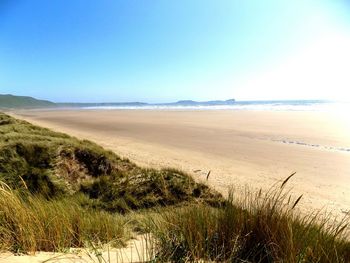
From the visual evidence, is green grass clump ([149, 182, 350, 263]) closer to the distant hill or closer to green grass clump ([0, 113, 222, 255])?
green grass clump ([0, 113, 222, 255])

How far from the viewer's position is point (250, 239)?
3.60m

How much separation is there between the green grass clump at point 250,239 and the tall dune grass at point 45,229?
1.00 metres

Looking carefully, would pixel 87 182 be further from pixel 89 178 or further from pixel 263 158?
pixel 263 158

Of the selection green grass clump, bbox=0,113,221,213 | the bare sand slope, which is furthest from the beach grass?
the bare sand slope

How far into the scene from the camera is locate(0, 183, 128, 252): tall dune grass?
383 centimetres

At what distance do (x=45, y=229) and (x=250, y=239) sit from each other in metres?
2.66

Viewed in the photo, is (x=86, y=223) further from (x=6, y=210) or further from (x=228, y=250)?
(x=228, y=250)

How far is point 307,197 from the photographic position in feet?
26.8

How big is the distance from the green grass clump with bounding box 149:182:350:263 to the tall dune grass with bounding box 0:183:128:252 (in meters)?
1.00

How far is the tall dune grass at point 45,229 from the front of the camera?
12.6 ft

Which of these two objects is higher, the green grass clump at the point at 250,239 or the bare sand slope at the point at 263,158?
the green grass clump at the point at 250,239

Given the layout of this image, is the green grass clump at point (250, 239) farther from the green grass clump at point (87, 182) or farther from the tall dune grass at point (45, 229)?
the green grass clump at point (87, 182)

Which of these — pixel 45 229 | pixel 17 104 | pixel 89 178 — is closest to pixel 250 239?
pixel 45 229

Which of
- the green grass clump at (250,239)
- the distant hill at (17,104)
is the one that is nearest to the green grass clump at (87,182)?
the green grass clump at (250,239)
